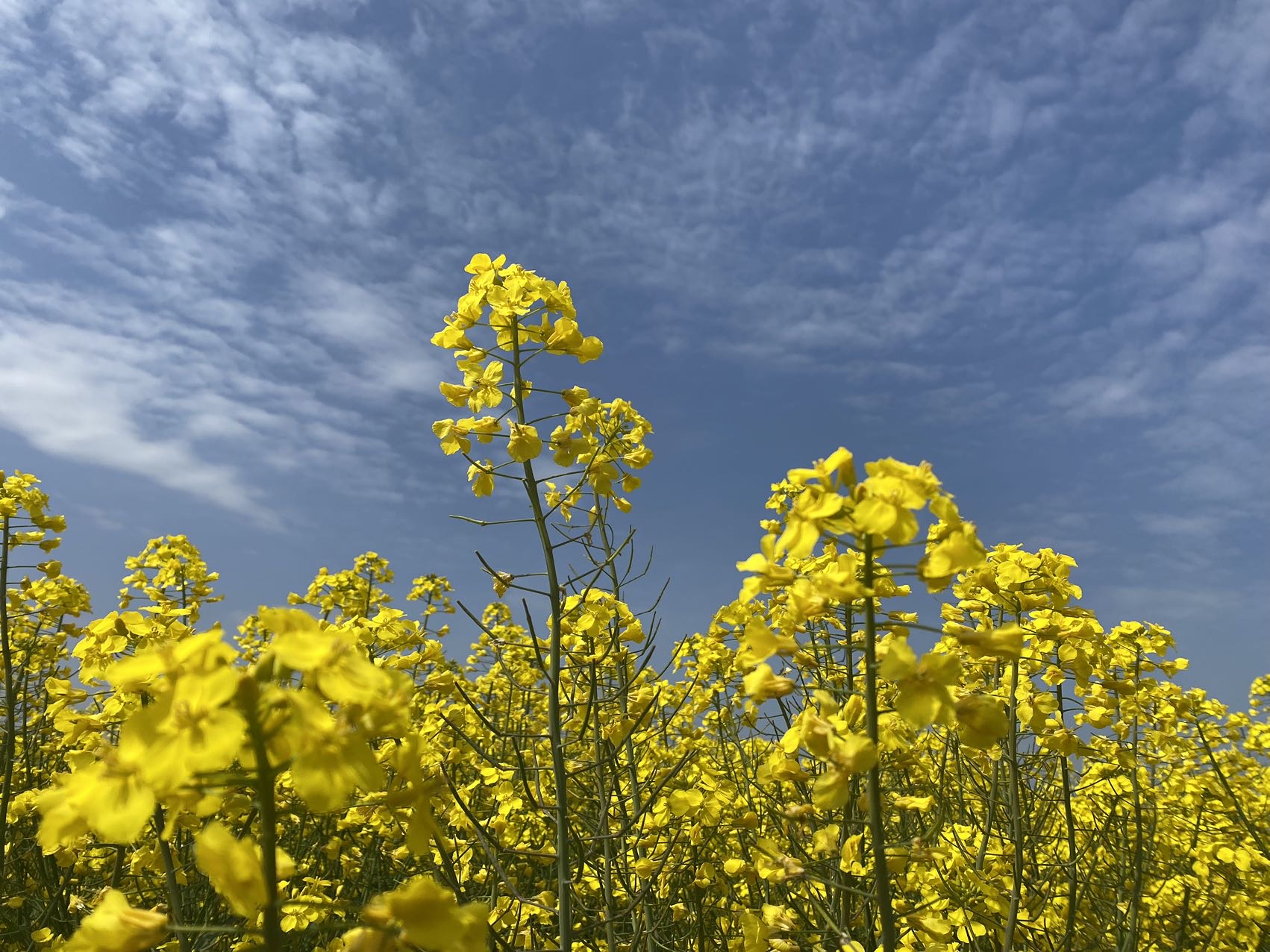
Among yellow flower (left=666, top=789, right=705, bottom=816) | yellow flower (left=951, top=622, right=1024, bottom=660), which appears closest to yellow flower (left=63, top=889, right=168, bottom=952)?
yellow flower (left=951, top=622, right=1024, bottom=660)

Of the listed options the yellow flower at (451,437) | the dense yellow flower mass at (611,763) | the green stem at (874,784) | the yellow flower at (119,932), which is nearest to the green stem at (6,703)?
the dense yellow flower mass at (611,763)

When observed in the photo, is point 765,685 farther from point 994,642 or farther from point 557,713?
point 557,713

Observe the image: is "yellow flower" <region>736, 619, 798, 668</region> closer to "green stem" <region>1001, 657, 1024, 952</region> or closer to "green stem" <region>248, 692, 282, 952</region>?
"green stem" <region>248, 692, 282, 952</region>

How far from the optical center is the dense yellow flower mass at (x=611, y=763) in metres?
1.18

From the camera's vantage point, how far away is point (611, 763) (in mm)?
3172

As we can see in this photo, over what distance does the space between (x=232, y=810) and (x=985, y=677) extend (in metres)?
3.25

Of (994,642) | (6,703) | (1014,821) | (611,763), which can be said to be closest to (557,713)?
(611,763)

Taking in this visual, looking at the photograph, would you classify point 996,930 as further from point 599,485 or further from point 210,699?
point 210,699

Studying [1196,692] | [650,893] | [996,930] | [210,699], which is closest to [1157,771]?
[1196,692]

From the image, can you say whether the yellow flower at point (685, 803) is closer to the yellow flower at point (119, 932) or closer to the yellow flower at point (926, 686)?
the yellow flower at point (926, 686)

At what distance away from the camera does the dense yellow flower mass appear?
3.87 feet

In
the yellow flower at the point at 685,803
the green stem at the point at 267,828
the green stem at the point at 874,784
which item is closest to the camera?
the green stem at the point at 267,828

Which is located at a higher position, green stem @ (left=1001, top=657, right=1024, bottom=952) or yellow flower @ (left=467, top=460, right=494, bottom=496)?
yellow flower @ (left=467, top=460, right=494, bottom=496)

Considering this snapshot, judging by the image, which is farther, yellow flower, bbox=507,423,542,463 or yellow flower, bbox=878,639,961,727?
yellow flower, bbox=507,423,542,463
